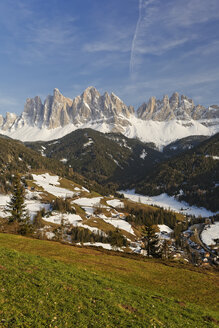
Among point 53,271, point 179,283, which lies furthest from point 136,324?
point 179,283

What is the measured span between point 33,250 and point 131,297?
26341 mm

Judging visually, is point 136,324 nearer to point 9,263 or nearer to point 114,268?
point 9,263

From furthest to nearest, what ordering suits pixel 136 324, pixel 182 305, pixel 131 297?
1. pixel 182 305
2. pixel 131 297
3. pixel 136 324

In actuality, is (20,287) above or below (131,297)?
above

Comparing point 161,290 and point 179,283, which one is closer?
point 161,290

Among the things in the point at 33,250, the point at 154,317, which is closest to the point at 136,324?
the point at 154,317

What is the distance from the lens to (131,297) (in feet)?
78.7

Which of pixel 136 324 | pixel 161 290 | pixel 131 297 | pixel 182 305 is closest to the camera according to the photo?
pixel 136 324

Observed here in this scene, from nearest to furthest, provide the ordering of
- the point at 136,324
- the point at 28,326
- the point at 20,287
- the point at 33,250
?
the point at 28,326, the point at 136,324, the point at 20,287, the point at 33,250

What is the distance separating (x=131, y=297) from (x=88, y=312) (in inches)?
331

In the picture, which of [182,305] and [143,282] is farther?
[143,282]

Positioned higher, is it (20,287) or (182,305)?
(20,287)

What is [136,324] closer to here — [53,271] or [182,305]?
[182,305]

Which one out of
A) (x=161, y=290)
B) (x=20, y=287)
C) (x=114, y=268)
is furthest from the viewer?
(x=114, y=268)
